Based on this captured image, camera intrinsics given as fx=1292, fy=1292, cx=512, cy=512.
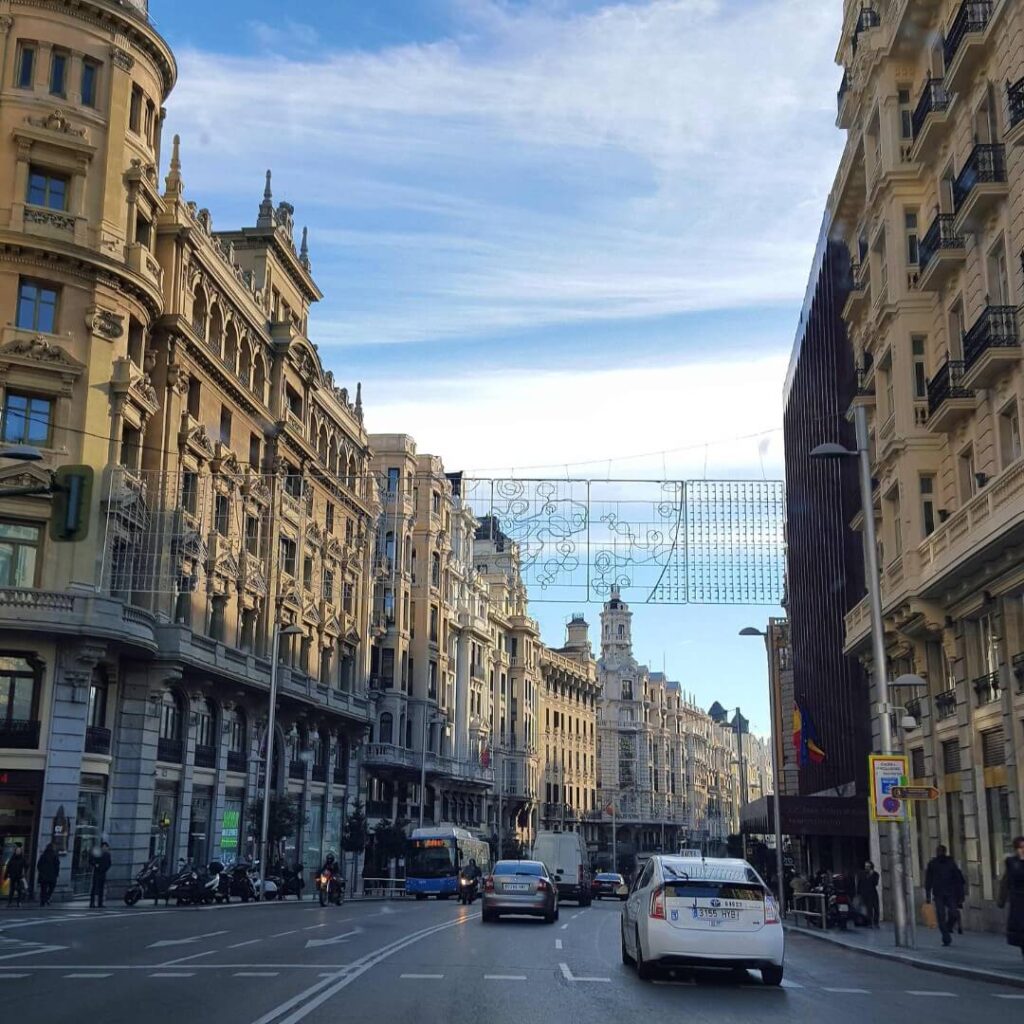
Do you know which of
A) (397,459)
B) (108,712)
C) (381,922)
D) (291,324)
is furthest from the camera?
(397,459)

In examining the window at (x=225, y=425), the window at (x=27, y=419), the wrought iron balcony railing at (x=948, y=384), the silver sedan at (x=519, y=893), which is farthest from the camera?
the window at (x=225, y=425)

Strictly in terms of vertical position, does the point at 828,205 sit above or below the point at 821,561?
above

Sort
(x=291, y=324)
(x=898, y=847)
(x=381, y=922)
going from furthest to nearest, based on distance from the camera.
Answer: (x=291, y=324) → (x=381, y=922) → (x=898, y=847)

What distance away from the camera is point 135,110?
4178cm

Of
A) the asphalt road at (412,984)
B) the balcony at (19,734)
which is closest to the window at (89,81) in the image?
the balcony at (19,734)

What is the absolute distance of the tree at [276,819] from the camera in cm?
4847

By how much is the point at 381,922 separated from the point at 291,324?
1273 inches

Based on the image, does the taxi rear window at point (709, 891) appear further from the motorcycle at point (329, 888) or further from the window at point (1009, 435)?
the motorcycle at point (329, 888)

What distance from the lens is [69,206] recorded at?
128ft

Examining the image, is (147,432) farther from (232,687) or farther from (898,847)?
(898,847)

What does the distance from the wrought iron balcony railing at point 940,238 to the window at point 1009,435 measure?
14.0 feet

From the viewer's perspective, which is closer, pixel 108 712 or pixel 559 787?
pixel 108 712

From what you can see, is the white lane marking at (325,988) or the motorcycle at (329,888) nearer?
the white lane marking at (325,988)

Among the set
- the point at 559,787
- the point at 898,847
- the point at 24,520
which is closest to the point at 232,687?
the point at 24,520
